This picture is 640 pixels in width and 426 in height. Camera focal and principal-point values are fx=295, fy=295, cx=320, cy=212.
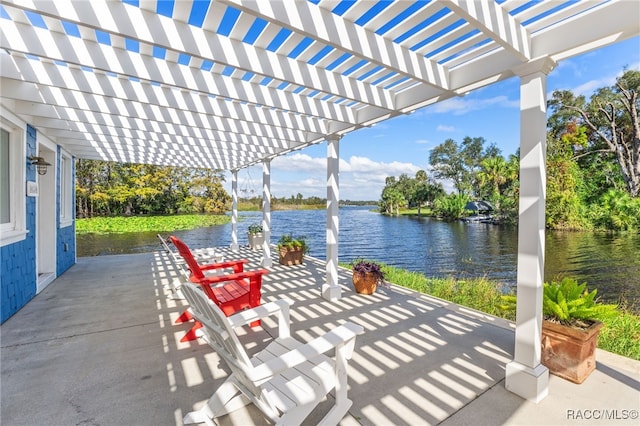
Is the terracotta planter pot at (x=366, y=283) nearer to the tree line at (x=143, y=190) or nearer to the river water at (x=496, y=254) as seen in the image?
the river water at (x=496, y=254)

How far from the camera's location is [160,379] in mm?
2303

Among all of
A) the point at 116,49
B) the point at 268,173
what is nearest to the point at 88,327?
the point at 116,49

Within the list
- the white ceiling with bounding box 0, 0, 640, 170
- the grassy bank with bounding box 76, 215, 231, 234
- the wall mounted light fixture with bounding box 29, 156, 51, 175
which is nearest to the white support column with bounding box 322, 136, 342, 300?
the white ceiling with bounding box 0, 0, 640, 170

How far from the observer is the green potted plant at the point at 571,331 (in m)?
2.21

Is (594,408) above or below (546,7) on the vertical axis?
below

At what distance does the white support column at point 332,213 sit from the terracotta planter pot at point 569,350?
249 centimetres

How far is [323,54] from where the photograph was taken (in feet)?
8.96

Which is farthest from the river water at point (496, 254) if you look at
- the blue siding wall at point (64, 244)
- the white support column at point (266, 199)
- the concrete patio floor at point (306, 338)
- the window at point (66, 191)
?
the concrete patio floor at point (306, 338)

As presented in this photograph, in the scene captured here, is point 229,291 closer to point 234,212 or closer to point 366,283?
point 366,283

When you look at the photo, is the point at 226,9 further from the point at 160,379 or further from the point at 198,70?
the point at 160,379

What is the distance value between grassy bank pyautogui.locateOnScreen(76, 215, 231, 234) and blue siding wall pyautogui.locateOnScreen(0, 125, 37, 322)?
493 inches

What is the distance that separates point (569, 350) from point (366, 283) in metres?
2.48

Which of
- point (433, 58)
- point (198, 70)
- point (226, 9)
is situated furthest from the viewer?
point (198, 70)

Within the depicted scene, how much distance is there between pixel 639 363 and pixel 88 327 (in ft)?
17.5
